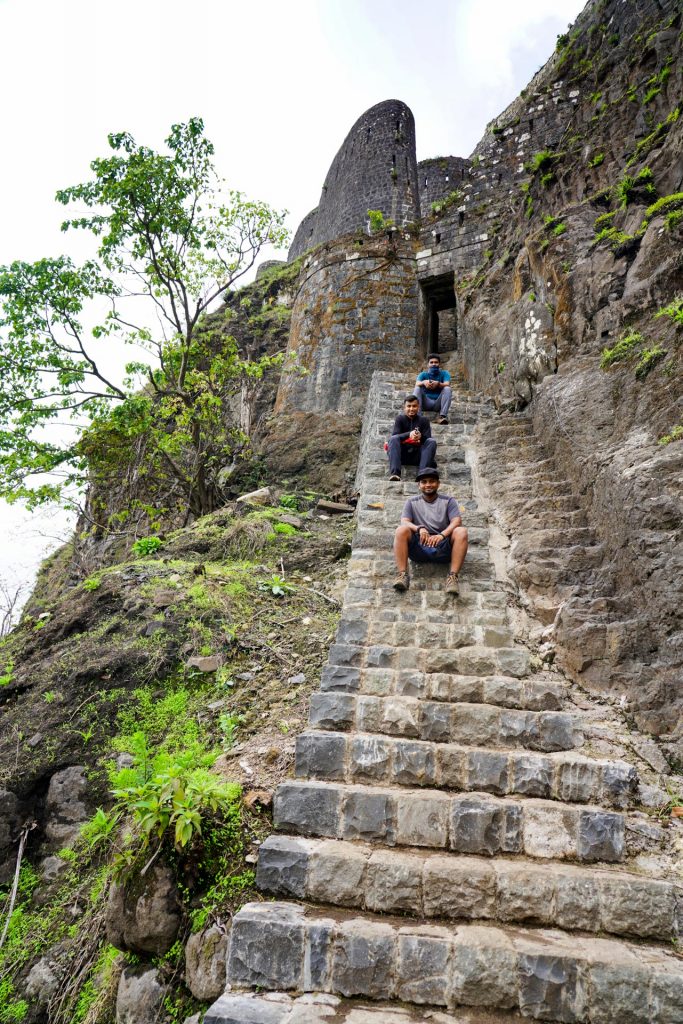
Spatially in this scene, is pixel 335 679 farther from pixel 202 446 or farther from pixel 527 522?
pixel 202 446

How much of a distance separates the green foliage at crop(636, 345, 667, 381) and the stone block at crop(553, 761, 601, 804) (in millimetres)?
3190

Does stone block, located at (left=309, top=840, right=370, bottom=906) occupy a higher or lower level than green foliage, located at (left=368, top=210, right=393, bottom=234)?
lower

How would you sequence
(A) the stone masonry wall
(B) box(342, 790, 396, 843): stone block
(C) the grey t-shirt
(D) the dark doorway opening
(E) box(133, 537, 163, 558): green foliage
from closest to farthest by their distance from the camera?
1. (B) box(342, 790, 396, 843): stone block
2. (C) the grey t-shirt
3. (E) box(133, 537, 163, 558): green foliage
4. (D) the dark doorway opening
5. (A) the stone masonry wall

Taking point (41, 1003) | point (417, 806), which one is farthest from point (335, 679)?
point (41, 1003)

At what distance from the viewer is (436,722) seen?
3.20 metres

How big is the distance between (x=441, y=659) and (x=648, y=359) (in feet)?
9.93

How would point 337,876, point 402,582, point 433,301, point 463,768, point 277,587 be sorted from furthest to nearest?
point 433,301 < point 277,587 < point 402,582 < point 463,768 < point 337,876

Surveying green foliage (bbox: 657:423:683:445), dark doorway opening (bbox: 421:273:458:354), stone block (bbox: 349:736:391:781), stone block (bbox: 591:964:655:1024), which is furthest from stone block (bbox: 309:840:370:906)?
dark doorway opening (bbox: 421:273:458:354)

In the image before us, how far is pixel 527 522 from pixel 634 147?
214 inches

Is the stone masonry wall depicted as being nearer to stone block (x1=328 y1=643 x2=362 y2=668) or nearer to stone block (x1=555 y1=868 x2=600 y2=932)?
stone block (x1=328 y1=643 x2=362 y2=668)

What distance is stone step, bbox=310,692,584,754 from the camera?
3090 millimetres

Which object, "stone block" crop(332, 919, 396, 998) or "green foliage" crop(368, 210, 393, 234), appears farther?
"green foliage" crop(368, 210, 393, 234)

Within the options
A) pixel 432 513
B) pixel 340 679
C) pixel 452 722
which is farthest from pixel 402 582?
pixel 452 722

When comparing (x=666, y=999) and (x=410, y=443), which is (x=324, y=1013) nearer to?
(x=666, y=999)
